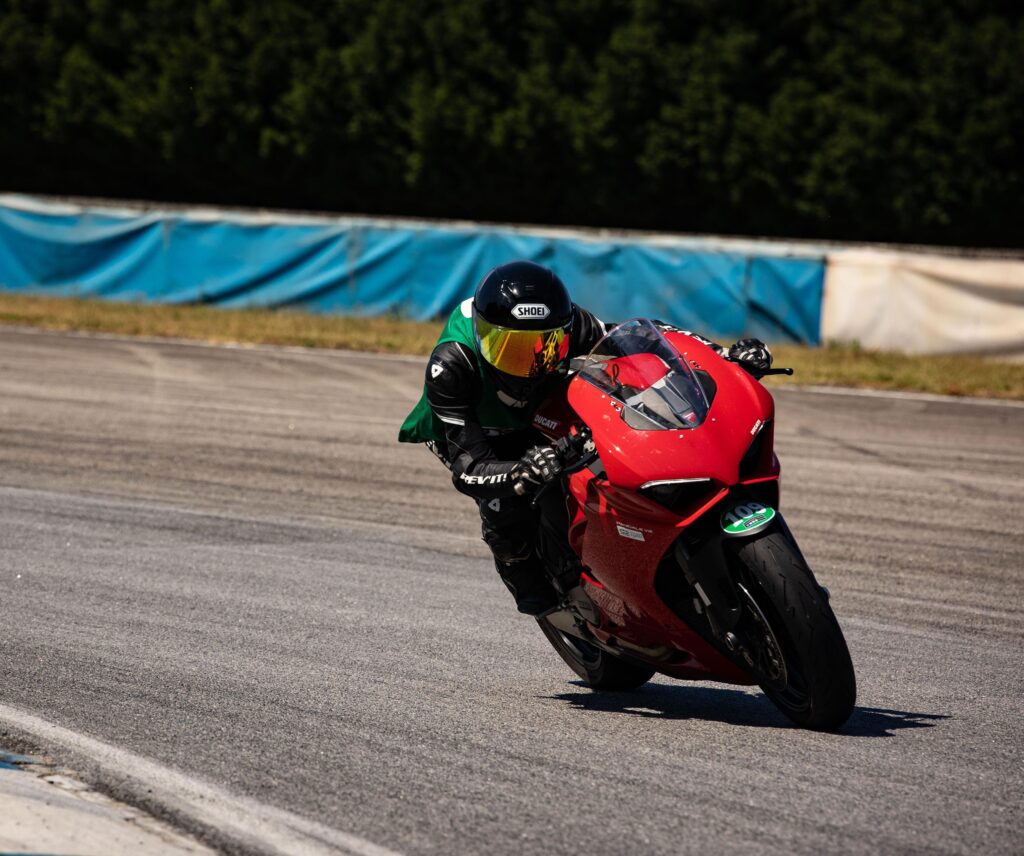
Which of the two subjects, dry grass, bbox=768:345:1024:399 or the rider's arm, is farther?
dry grass, bbox=768:345:1024:399

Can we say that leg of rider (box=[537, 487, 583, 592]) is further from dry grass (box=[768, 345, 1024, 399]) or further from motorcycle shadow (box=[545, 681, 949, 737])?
dry grass (box=[768, 345, 1024, 399])

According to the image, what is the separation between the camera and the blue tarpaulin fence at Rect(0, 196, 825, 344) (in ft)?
64.3

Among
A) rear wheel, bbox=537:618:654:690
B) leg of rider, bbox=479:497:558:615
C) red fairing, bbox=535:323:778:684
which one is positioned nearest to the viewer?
red fairing, bbox=535:323:778:684

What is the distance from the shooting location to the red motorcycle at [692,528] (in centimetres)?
475

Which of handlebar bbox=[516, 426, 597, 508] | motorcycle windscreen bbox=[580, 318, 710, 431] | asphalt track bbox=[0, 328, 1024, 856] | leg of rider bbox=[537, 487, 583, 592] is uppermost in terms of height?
motorcycle windscreen bbox=[580, 318, 710, 431]

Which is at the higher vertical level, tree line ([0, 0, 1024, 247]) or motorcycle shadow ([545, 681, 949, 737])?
tree line ([0, 0, 1024, 247])

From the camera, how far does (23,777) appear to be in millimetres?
4531

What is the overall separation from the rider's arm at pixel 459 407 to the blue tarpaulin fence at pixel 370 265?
14.3 metres

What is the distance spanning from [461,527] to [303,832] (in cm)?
603

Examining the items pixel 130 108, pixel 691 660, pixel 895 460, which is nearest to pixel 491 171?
pixel 130 108

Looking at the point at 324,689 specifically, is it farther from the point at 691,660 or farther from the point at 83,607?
the point at 83,607

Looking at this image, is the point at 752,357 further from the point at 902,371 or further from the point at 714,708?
the point at 902,371

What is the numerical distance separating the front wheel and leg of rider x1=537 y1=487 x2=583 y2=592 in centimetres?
95

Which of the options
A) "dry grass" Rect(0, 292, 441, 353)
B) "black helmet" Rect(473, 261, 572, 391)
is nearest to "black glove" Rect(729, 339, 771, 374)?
"black helmet" Rect(473, 261, 572, 391)
